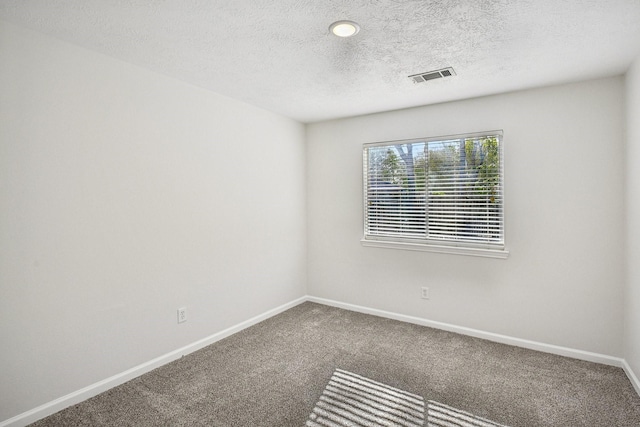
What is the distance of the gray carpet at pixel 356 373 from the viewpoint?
2.11m

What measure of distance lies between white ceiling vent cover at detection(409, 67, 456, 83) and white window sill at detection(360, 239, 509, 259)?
169 cm

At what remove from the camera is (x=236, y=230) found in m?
3.51

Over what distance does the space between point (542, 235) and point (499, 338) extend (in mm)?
1075

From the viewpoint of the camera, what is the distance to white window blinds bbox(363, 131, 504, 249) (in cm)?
330

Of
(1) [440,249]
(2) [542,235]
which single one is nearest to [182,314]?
(1) [440,249]

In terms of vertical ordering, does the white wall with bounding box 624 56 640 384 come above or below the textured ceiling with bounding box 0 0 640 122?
below

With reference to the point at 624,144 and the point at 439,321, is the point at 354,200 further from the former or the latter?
the point at 624,144

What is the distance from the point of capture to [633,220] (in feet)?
8.21

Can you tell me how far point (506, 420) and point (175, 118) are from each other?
3.32 meters

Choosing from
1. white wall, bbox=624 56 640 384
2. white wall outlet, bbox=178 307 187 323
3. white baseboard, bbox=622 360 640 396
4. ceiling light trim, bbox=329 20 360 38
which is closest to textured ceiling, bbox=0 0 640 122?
ceiling light trim, bbox=329 20 360 38

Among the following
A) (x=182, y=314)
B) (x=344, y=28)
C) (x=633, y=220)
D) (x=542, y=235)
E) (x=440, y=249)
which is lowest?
(x=182, y=314)

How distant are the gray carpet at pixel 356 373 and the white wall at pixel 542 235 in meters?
0.30

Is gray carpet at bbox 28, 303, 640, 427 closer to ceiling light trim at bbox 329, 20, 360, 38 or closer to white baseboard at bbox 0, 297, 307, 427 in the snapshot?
white baseboard at bbox 0, 297, 307, 427

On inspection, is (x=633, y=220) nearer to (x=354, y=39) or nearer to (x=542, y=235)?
(x=542, y=235)
